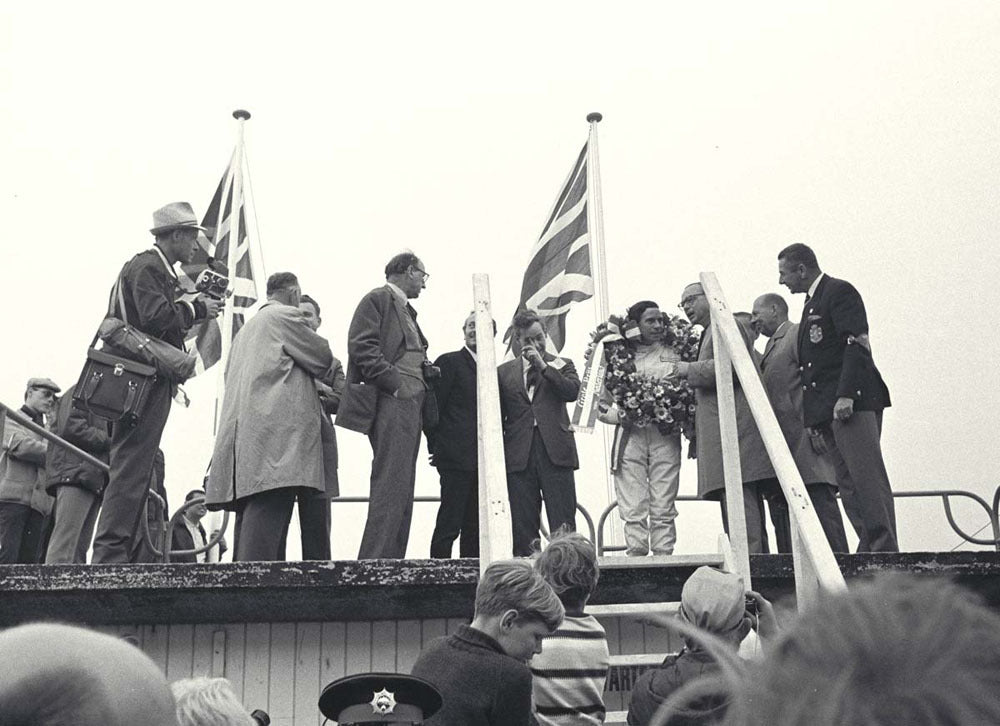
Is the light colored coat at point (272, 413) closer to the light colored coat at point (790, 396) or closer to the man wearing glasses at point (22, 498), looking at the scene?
the man wearing glasses at point (22, 498)

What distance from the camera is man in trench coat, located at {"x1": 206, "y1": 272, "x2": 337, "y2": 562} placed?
22.9ft

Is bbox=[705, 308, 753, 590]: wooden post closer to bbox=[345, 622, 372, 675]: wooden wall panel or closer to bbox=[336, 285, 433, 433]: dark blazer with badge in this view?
bbox=[336, 285, 433, 433]: dark blazer with badge

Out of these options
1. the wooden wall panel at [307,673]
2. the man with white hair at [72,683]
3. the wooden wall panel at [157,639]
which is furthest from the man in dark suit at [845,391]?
the man with white hair at [72,683]

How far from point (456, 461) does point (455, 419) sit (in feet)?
0.88

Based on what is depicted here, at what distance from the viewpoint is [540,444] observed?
8.65 meters

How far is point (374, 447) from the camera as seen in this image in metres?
7.44

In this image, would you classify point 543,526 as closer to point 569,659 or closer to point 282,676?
point 282,676

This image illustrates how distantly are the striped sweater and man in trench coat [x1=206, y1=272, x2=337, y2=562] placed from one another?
276 centimetres

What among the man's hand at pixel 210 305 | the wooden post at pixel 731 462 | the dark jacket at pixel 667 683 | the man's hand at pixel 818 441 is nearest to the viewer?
the dark jacket at pixel 667 683

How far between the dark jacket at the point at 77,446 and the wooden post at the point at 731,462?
3.60 meters

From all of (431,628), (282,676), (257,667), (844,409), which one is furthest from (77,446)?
(844,409)

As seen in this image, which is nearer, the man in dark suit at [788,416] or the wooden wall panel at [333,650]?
the wooden wall panel at [333,650]

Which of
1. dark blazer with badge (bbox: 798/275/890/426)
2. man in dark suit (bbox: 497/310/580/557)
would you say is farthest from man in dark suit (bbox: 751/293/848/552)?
man in dark suit (bbox: 497/310/580/557)

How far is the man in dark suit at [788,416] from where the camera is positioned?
311 inches
